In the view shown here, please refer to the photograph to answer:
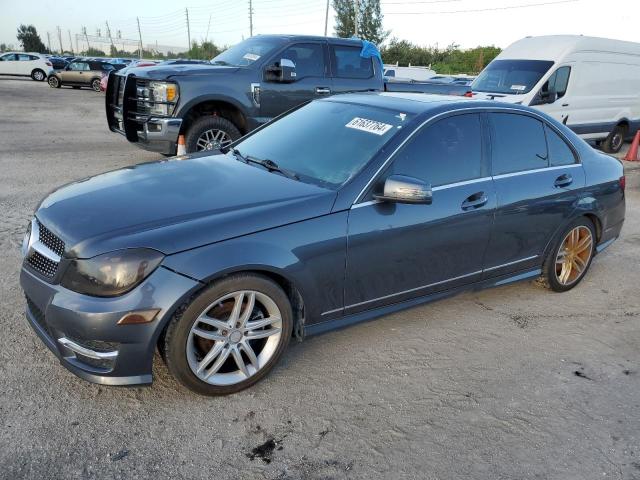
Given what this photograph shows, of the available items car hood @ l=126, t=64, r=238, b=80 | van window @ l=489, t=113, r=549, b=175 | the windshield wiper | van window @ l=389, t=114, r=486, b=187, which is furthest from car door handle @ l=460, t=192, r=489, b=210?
car hood @ l=126, t=64, r=238, b=80

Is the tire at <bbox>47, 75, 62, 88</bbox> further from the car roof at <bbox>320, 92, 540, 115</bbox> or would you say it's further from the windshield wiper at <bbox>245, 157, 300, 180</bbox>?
the windshield wiper at <bbox>245, 157, 300, 180</bbox>

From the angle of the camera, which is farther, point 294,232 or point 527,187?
point 527,187

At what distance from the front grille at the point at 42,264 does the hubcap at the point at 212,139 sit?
5.13m

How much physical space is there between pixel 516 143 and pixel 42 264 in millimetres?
3360

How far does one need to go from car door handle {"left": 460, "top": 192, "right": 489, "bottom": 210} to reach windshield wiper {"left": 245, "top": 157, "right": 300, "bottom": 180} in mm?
1170

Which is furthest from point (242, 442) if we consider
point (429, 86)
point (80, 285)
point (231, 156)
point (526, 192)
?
point (429, 86)

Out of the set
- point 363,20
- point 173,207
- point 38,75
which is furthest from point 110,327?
point 363,20

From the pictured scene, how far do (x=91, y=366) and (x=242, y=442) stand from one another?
0.86m

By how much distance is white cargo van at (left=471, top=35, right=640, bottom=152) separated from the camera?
10695mm

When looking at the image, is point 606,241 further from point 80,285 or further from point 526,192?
point 80,285

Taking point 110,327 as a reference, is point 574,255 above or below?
below

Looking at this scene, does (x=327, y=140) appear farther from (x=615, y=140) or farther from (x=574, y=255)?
(x=615, y=140)

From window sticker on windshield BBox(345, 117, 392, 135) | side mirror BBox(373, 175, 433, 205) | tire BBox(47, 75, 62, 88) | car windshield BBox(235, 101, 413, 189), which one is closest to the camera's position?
side mirror BBox(373, 175, 433, 205)

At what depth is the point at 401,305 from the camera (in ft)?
12.2
